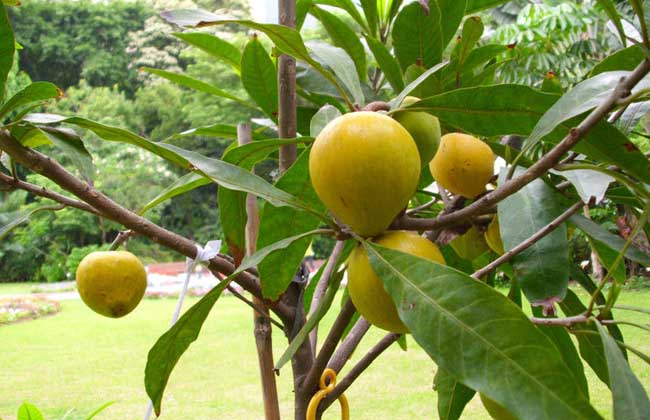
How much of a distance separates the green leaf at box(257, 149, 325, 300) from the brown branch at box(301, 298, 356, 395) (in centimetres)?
5

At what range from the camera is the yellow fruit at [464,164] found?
1.35 feet

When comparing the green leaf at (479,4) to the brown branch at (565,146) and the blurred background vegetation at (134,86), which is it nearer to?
the brown branch at (565,146)

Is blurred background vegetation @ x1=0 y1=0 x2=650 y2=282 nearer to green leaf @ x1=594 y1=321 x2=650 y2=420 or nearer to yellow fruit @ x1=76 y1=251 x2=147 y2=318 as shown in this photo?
yellow fruit @ x1=76 y1=251 x2=147 y2=318

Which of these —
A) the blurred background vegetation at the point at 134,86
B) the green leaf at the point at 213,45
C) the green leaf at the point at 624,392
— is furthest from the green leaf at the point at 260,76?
the blurred background vegetation at the point at 134,86

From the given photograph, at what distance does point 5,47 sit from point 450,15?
12.4 inches

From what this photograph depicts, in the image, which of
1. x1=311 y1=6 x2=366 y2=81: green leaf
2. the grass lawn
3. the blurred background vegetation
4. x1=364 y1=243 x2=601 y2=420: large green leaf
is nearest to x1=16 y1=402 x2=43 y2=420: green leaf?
x1=311 y1=6 x2=366 y2=81: green leaf

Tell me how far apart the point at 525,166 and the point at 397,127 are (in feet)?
0.54

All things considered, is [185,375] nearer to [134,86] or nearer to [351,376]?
[351,376]

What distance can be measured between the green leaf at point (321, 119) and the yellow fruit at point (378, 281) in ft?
0.30

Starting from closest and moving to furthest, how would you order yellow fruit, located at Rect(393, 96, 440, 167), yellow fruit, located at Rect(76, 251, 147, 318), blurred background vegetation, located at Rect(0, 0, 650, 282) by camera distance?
yellow fruit, located at Rect(393, 96, 440, 167), yellow fruit, located at Rect(76, 251, 147, 318), blurred background vegetation, located at Rect(0, 0, 650, 282)

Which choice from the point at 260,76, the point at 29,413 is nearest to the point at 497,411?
the point at 260,76

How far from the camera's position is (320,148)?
0.29 m

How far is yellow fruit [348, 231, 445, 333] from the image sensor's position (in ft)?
0.98

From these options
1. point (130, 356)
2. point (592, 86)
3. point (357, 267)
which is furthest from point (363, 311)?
point (130, 356)
